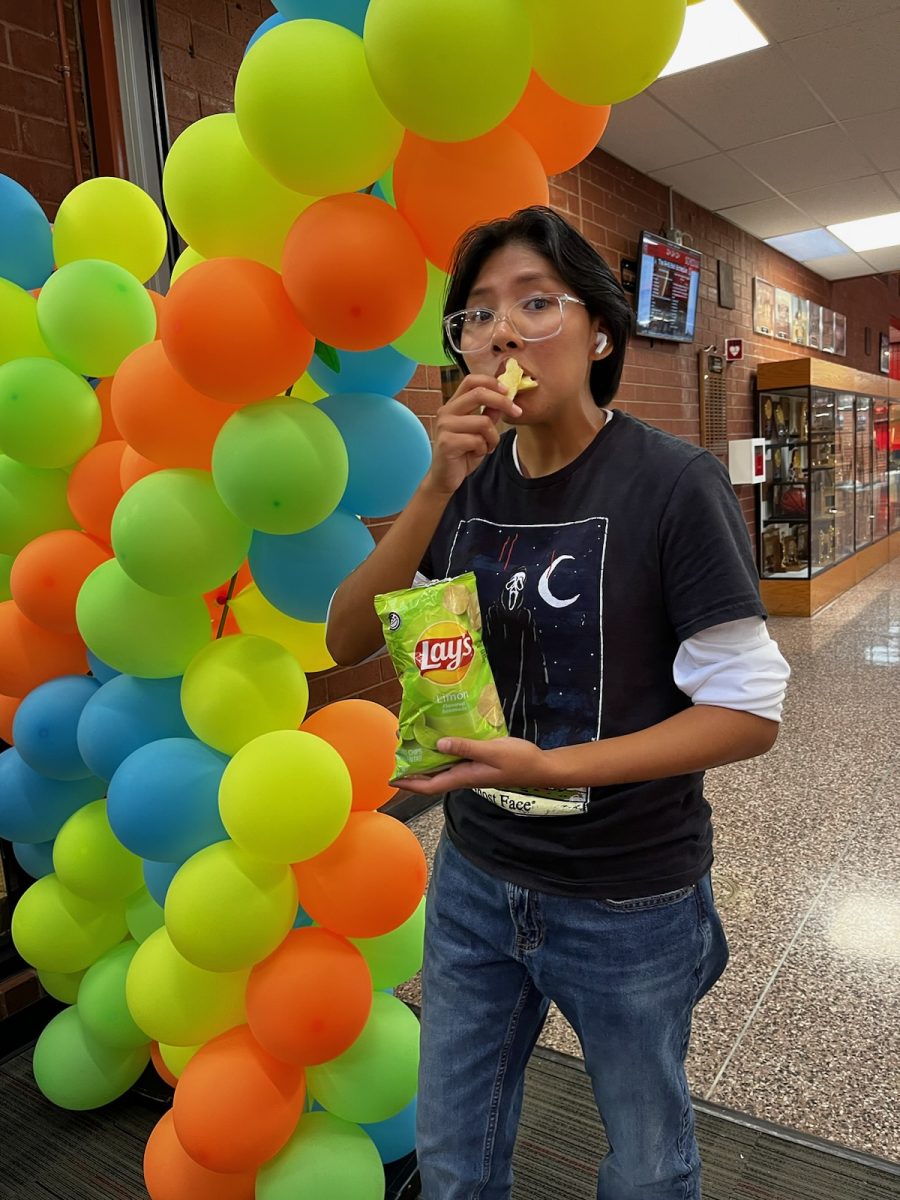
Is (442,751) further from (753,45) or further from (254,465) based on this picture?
(753,45)

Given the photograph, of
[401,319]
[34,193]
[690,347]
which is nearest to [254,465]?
[401,319]

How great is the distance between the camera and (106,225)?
1.61 m

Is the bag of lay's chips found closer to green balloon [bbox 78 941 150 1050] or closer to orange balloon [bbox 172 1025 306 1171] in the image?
orange balloon [bbox 172 1025 306 1171]

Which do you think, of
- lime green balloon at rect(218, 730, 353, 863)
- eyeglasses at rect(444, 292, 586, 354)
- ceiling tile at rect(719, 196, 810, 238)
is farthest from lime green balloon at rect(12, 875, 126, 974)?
ceiling tile at rect(719, 196, 810, 238)

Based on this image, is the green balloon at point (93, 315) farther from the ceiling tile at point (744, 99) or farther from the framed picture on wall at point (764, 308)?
the framed picture on wall at point (764, 308)

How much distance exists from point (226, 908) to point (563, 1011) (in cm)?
50

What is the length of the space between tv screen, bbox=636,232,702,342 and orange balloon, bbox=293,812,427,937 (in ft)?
15.9

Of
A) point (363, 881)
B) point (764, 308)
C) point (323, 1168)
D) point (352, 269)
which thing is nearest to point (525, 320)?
point (352, 269)

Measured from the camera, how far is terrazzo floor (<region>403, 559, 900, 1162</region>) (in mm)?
1852

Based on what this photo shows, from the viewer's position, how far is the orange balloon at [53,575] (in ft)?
5.02

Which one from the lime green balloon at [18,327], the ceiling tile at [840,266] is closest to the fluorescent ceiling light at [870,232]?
the ceiling tile at [840,266]

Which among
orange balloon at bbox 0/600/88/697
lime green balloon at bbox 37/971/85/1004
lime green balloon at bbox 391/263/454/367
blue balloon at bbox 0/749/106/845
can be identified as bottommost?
lime green balloon at bbox 37/971/85/1004

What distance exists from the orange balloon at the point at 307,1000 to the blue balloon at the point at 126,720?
0.40m

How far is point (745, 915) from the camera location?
255cm
